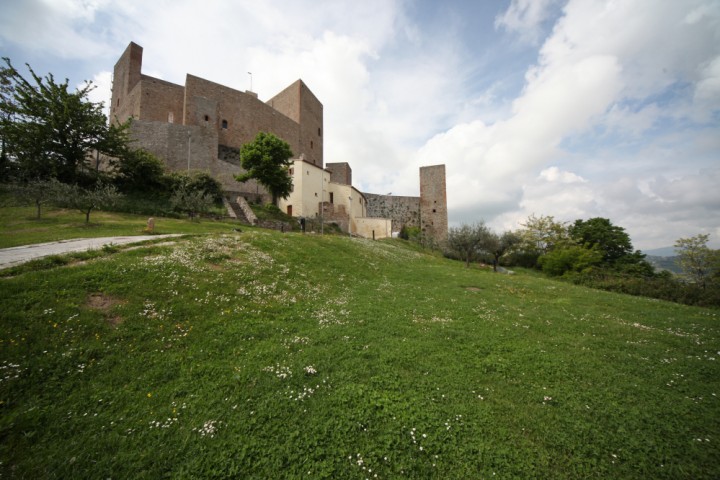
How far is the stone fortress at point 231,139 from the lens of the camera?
36.8 m

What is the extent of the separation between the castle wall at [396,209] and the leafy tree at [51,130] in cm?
4184

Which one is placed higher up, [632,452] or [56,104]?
[56,104]

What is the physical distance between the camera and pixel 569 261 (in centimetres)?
3466

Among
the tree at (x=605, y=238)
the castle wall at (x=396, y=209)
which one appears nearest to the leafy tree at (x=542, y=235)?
the tree at (x=605, y=238)

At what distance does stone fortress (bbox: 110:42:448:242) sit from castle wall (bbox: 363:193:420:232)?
0.71 ft

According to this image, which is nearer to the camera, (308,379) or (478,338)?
(308,379)

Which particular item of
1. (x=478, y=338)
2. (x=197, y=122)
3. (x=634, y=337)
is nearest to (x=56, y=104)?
(x=197, y=122)

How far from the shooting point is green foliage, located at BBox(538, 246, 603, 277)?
3316 centimetres

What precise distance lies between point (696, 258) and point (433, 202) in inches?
1398

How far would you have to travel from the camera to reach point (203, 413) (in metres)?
4.36

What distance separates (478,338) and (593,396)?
2.76 m

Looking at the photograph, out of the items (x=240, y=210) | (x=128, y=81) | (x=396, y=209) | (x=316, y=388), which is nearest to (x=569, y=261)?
(x=396, y=209)

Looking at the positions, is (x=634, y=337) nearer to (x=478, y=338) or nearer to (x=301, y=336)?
(x=478, y=338)

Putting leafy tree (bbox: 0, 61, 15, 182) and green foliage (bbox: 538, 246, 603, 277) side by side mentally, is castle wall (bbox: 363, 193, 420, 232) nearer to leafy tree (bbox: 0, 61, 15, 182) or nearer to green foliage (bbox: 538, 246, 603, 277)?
green foliage (bbox: 538, 246, 603, 277)
